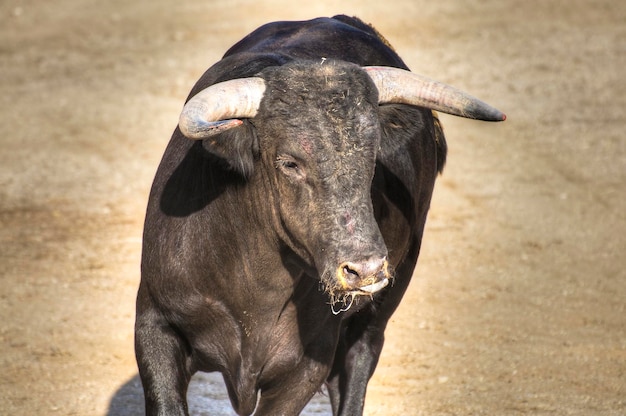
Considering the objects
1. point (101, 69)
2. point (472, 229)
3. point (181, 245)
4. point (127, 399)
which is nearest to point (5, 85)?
point (101, 69)

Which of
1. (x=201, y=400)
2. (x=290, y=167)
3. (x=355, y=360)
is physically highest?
A: (x=290, y=167)

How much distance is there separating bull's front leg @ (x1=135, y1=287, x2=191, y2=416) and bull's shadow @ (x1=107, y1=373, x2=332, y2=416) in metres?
1.58

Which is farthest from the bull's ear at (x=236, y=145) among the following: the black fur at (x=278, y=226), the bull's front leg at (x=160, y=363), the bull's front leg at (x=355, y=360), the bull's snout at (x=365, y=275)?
the bull's front leg at (x=355, y=360)

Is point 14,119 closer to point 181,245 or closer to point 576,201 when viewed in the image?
point 576,201

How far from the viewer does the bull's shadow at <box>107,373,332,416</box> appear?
21.3ft

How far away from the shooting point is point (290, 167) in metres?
4.44

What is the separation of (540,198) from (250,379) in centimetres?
587

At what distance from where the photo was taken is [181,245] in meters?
4.89

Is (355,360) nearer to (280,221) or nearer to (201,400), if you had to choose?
(201,400)

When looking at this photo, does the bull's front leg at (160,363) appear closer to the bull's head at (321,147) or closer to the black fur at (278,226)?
the black fur at (278,226)

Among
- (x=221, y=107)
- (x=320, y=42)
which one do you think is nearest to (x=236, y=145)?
(x=221, y=107)

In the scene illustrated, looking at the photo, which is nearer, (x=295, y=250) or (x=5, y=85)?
(x=295, y=250)

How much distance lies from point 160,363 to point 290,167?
1.08 metres

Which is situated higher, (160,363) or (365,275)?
(365,275)
